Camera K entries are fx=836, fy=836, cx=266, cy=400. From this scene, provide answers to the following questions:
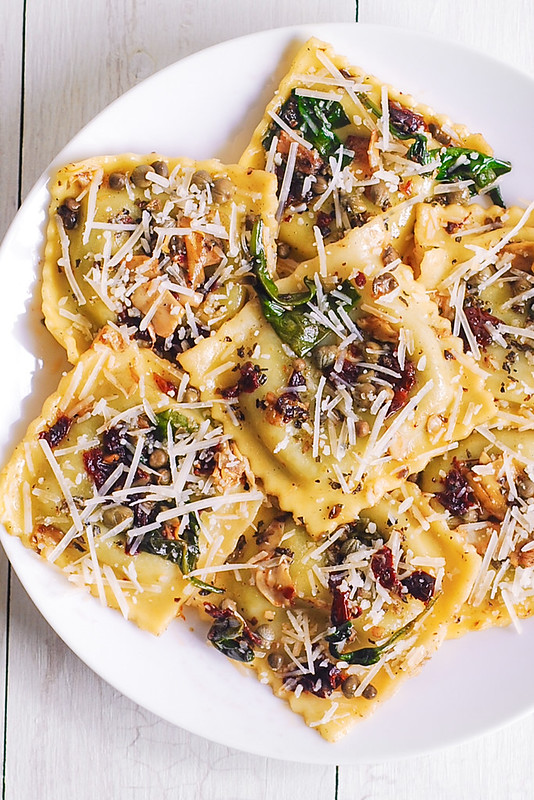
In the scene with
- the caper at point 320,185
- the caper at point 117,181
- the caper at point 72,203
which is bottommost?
the caper at point 72,203

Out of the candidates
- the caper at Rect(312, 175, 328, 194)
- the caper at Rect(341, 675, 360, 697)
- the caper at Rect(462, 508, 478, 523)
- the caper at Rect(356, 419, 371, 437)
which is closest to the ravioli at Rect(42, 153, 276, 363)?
the caper at Rect(312, 175, 328, 194)

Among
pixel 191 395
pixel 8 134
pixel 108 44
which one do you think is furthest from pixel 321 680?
pixel 108 44

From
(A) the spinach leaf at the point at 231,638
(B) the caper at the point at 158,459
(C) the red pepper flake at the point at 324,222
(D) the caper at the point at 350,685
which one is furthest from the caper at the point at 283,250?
(D) the caper at the point at 350,685

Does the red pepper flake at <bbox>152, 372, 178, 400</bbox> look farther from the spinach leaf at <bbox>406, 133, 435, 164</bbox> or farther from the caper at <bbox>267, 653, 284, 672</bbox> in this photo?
the spinach leaf at <bbox>406, 133, 435, 164</bbox>

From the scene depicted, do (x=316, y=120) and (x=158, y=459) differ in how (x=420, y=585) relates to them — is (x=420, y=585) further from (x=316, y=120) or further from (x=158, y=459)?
(x=316, y=120)

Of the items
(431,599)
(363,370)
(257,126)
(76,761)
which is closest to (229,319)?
(363,370)

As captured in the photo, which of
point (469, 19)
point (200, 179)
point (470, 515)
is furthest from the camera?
point (469, 19)

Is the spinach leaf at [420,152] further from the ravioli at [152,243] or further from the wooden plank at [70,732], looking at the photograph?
the wooden plank at [70,732]
